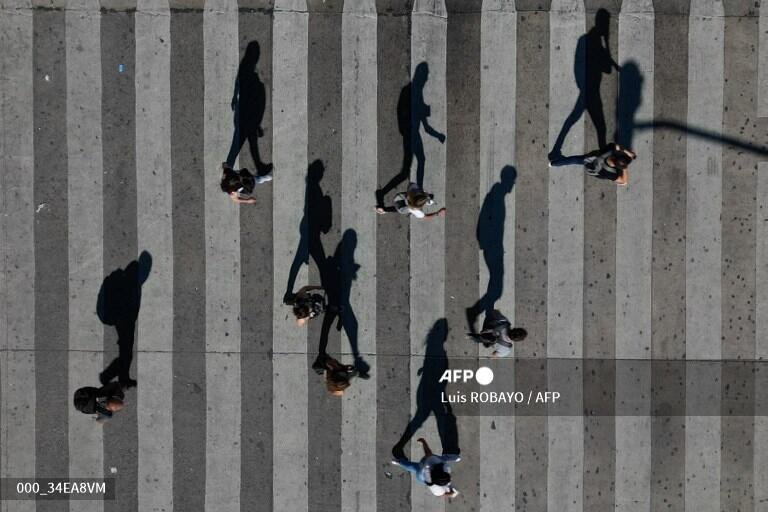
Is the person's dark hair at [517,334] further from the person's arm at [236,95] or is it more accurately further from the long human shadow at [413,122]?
the person's arm at [236,95]

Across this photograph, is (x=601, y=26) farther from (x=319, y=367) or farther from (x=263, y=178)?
(x=319, y=367)

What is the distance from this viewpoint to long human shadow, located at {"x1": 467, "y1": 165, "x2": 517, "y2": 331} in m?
8.16

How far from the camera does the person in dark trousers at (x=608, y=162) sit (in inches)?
301

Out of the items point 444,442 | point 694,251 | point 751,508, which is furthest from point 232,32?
point 751,508

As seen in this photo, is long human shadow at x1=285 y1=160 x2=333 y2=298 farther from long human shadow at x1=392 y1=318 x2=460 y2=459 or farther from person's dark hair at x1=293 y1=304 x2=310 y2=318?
long human shadow at x1=392 y1=318 x2=460 y2=459

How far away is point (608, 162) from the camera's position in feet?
25.3

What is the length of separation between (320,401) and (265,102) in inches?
173

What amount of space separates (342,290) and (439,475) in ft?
9.51

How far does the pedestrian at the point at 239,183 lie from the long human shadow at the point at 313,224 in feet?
2.22

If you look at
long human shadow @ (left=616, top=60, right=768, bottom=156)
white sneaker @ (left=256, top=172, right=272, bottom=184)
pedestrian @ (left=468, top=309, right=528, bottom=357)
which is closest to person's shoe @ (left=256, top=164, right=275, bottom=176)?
white sneaker @ (left=256, top=172, right=272, bottom=184)

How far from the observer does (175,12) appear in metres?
8.09

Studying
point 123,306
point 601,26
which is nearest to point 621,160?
point 601,26

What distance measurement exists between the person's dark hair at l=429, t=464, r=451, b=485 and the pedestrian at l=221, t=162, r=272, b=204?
14.9ft

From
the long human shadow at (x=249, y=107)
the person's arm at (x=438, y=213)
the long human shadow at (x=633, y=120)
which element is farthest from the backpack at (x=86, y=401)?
the long human shadow at (x=633, y=120)
